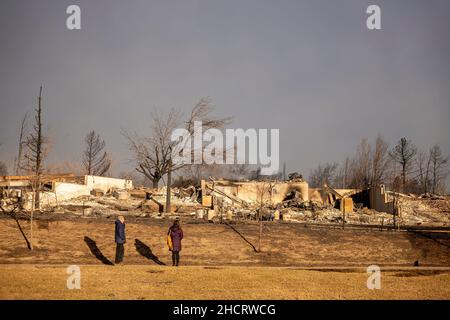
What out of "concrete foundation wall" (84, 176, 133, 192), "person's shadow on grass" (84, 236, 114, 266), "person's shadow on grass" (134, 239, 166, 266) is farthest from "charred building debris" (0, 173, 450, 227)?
"person's shadow on grass" (134, 239, 166, 266)

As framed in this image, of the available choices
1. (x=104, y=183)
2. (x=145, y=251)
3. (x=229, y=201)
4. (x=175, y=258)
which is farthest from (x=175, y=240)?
(x=104, y=183)

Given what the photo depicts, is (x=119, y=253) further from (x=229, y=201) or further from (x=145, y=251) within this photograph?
(x=229, y=201)

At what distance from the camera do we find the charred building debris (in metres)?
35.7

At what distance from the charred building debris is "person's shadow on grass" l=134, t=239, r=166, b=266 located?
935 centimetres

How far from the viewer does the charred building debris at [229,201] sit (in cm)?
3566

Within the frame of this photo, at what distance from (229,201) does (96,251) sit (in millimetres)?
25081

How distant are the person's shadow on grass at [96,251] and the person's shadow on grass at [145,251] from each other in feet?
5.59

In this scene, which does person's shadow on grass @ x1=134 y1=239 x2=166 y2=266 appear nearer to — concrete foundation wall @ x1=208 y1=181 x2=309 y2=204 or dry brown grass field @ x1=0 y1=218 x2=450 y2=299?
dry brown grass field @ x1=0 y1=218 x2=450 y2=299

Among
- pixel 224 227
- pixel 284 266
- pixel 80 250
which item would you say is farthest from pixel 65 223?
pixel 284 266

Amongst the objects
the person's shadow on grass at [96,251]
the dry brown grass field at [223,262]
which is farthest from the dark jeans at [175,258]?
the person's shadow on grass at [96,251]

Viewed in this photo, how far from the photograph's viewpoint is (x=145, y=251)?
890 inches
